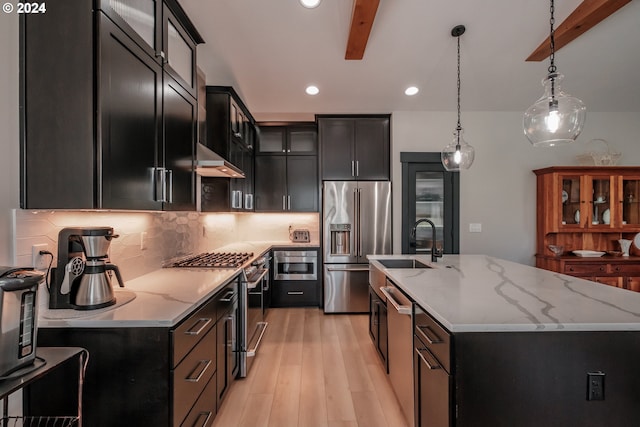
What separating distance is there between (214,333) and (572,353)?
5.83 ft

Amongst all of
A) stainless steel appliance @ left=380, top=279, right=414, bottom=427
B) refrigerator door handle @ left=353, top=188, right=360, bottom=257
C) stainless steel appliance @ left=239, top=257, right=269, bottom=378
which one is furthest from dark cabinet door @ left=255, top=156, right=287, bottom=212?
stainless steel appliance @ left=380, top=279, right=414, bottom=427

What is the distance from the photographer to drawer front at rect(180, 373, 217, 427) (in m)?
1.49

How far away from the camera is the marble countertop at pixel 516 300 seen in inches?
48.6

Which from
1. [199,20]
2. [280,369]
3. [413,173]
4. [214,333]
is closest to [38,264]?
[214,333]

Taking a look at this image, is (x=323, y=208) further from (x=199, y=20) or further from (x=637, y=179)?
(x=637, y=179)

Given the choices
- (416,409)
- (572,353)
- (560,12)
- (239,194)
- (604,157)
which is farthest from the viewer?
(604,157)

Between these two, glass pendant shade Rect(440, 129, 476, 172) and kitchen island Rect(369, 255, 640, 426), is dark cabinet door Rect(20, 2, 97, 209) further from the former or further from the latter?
glass pendant shade Rect(440, 129, 476, 172)

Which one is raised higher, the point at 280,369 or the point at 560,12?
the point at 560,12

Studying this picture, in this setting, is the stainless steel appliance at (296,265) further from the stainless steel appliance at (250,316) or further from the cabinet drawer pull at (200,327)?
the cabinet drawer pull at (200,327)

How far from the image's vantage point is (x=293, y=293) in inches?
168

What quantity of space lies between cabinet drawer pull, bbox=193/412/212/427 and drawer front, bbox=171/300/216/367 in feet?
1.33

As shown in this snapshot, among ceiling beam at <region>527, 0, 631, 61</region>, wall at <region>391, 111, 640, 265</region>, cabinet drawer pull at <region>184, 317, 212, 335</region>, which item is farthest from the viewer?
wall at <region>391, 111, 640, 265</region>

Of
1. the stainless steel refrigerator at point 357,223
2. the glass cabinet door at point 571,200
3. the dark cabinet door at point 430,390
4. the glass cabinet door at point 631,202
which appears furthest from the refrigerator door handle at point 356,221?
the glass cabinet door at point 631,202

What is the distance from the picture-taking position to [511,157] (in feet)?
13.8
